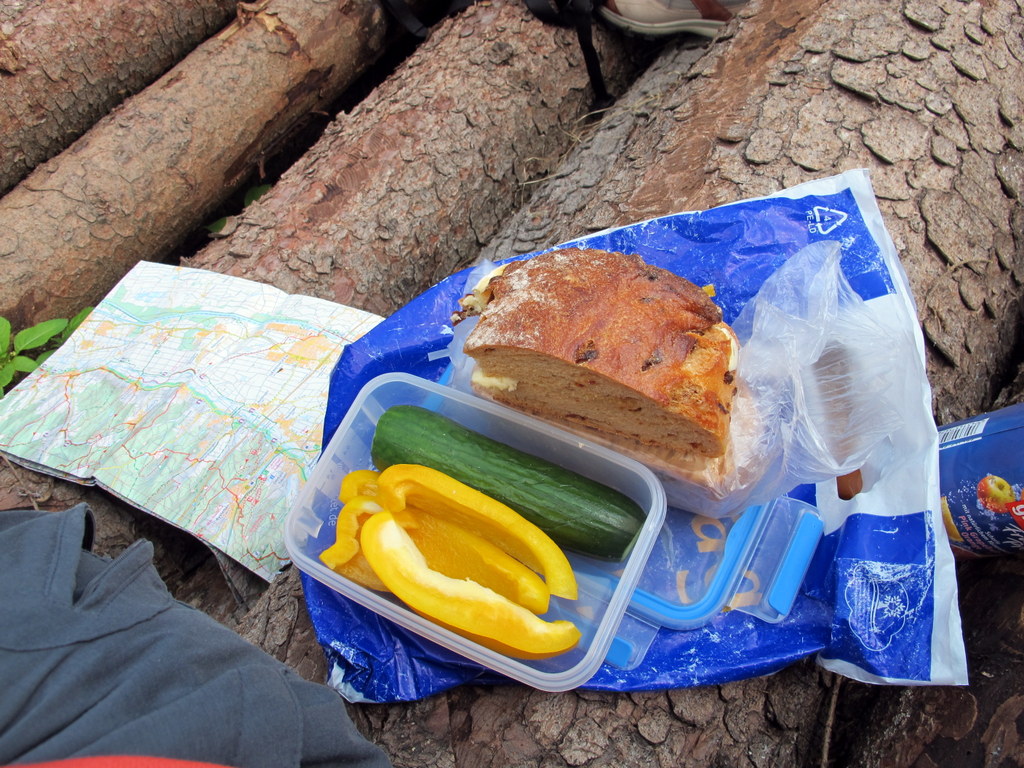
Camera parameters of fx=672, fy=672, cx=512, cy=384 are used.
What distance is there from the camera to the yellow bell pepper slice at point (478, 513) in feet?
3.91

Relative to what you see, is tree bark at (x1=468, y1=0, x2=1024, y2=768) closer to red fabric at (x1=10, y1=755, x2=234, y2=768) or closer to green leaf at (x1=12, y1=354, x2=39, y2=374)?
red fabric at (x1=10, y1=755, x2=234, y2=768)

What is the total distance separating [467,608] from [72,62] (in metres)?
2.17

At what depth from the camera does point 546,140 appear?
224cm

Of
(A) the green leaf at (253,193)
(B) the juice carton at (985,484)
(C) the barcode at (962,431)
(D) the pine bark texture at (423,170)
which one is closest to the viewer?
(B) the juice carton at (985,484)

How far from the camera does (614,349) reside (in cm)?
114

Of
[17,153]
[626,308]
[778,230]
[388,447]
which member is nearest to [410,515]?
[388,447]

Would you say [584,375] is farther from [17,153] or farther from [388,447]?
[17,153]

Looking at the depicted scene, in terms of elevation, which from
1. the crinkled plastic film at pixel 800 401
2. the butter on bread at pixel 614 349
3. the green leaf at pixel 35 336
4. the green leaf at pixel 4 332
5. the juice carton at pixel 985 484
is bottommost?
the juice carton at pixel 985 484

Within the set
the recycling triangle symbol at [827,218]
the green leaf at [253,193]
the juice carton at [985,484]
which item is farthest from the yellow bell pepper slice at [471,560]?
the green leaf at [253,193]

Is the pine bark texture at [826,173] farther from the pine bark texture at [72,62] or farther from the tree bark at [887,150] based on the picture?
the pine bark texture at [72,62]

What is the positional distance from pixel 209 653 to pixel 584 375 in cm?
70

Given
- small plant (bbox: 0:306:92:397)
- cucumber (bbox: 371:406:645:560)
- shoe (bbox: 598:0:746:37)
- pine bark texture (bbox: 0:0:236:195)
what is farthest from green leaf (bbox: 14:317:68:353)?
shoe (bbox: 598:0:746:37)

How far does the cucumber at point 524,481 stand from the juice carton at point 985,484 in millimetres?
545

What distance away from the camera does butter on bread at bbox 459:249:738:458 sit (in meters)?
1.13
